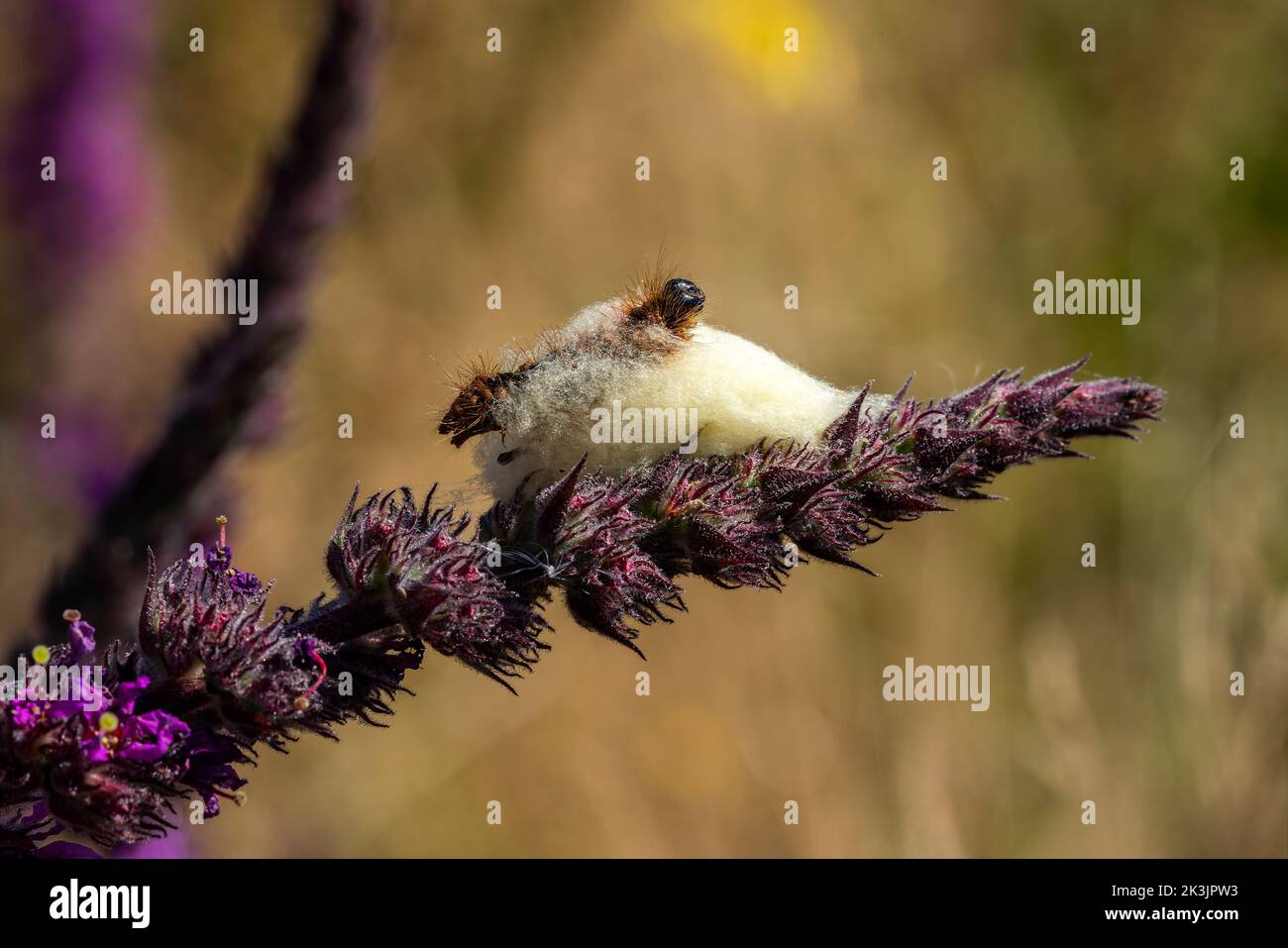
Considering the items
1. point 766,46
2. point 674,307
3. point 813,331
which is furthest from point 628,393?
point 766,46

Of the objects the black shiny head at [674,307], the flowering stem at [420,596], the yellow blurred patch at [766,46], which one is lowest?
the flowering stem at [420,596]

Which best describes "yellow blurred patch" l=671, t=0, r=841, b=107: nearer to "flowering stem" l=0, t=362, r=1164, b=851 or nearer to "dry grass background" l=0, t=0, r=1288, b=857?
"dry grass background" l=0, t=0, r=1288, b=857

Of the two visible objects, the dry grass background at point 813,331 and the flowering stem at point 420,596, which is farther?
the dry grass background at point 813,331

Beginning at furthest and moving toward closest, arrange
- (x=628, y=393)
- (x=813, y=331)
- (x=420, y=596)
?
1. (x=813, y=331)
2. (x=628, y=393)
3. (x=420, y=596)

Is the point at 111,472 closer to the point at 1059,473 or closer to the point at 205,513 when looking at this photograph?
the point at 205,513

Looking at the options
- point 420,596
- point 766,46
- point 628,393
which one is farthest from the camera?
point 766,46

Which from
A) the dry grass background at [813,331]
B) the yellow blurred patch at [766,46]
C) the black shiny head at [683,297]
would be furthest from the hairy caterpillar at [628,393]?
Answer: the yellow blurred patch at [766,46]

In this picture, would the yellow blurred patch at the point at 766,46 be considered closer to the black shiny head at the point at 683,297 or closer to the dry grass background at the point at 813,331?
the dry grass background at the point at 813,331

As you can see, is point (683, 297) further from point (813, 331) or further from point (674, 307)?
point (813, 331)
